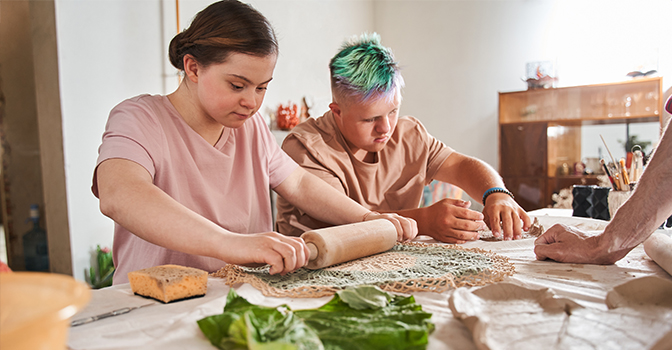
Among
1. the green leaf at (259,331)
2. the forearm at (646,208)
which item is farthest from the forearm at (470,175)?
the green leaf at (259,331)

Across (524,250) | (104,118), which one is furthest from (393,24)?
(524,250)

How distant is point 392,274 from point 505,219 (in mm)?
631

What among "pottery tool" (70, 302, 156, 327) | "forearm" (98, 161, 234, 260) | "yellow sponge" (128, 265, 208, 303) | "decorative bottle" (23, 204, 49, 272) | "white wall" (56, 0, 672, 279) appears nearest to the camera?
"pottery tool" (70, 302, 156, 327)

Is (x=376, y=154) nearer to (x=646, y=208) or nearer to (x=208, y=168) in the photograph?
(x=208, y=168)

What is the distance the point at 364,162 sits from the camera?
1.76 m

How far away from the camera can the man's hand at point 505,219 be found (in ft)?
4.27

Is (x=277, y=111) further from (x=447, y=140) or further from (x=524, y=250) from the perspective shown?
(x=524, y=250)

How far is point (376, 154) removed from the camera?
5.86 ft

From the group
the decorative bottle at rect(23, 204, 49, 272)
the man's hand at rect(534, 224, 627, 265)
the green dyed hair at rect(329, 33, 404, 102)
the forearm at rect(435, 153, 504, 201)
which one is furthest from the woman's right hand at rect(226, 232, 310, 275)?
the decorative bottle at rect(23, 204, 49, 272)

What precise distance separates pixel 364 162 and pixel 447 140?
4.06 meters

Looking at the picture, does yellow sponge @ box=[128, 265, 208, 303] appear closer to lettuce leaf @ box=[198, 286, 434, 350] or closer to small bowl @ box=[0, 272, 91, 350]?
lettuce leaf @ box=[198, 286, 434, 350]

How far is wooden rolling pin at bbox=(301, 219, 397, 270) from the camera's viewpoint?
90 centimetres

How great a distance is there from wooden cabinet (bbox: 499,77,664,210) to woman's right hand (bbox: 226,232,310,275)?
4332mm

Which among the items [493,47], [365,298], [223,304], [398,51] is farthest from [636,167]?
[398,51]
